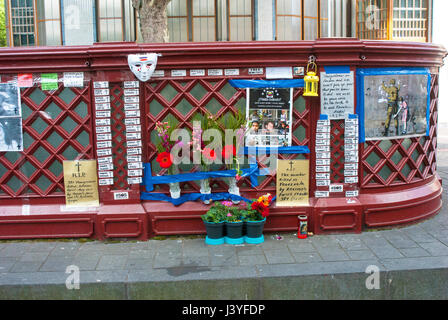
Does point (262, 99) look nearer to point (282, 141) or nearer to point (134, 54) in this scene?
point (282, 141)

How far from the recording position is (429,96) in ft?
22.3

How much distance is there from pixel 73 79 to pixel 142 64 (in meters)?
1.00

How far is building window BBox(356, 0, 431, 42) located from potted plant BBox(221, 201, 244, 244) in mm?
11586

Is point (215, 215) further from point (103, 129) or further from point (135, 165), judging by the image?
point (103, 129)

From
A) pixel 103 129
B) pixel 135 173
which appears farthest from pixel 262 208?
pixel 103 129

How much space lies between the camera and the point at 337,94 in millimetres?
5988

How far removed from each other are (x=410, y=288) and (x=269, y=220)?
1983 millimetres

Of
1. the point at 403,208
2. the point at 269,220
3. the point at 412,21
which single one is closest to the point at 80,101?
the point at 269,220

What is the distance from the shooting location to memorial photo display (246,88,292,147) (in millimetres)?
5961

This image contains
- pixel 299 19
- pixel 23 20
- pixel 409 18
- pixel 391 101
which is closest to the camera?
pixel 391 101

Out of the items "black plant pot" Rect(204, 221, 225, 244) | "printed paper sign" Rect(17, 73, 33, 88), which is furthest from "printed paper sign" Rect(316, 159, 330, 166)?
"printed paper sign" Rect(17, 73, 33, 88)

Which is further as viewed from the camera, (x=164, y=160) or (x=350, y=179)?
(x=350, y=179)

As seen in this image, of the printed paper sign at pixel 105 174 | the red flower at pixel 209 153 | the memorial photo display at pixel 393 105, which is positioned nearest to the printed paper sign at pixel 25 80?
the printed paper sign at pixel 105 174

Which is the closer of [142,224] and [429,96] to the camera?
[142,224]
